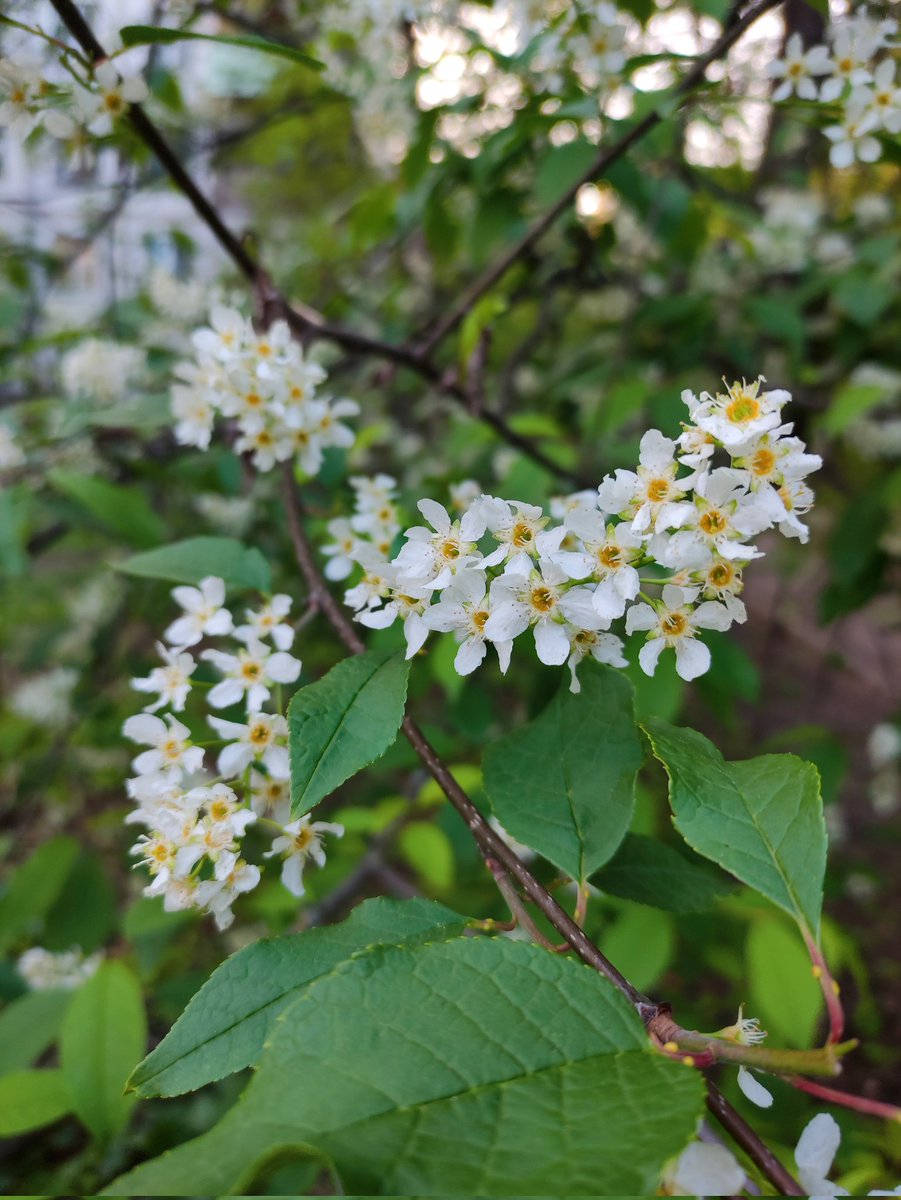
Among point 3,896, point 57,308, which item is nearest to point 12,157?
point 57,308

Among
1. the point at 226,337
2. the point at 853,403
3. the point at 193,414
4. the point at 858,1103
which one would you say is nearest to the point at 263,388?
the point at 226,337

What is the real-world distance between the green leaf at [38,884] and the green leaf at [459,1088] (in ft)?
5.61

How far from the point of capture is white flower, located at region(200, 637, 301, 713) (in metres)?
1.04

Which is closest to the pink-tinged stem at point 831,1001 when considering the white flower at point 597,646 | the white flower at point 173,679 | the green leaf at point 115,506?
the white flower at point 597,646

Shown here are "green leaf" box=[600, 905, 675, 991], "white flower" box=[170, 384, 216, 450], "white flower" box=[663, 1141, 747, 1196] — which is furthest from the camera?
"green leaf" box=[600, 905, 675, 991]

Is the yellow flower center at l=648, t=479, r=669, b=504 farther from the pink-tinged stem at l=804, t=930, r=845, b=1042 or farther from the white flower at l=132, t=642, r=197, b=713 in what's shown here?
the white flower at l=132, t=642, r=197, b=713

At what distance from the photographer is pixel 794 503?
2.88 ft

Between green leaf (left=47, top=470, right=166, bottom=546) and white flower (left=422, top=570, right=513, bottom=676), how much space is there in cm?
115

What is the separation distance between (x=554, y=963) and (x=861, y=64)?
4.93 ft

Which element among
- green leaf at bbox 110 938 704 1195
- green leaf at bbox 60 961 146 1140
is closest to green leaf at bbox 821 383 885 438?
green leaf at bbox 110 938 704 1195

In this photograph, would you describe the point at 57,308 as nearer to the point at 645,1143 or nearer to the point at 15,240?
the point at 15,240

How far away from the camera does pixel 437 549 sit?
3.01 feet

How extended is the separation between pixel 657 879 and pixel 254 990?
478mm

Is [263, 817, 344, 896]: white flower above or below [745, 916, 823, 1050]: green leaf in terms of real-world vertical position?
above
